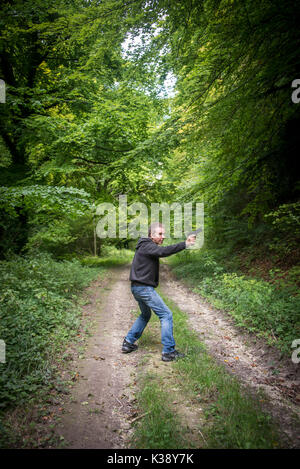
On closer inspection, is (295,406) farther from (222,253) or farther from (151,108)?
(151,108)

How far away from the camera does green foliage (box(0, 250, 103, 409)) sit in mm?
3338

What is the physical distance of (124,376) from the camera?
13.2ft

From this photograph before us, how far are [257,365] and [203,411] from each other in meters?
1.87

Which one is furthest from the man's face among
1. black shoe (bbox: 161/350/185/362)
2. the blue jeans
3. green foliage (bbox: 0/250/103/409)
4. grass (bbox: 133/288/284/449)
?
green foliage (bbox: 0/250/103/409)

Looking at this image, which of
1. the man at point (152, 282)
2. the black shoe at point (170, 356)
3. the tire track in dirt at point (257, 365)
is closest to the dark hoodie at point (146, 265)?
the man at point (152, 282)

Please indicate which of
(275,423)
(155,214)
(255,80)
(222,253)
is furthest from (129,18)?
(155,214)

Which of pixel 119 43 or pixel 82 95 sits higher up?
pixel 82 95

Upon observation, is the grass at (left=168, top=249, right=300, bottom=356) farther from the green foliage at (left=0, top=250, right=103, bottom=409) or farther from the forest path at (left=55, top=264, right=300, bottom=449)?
the green foliage at (left=0, top=250, right=103, bottom=409)

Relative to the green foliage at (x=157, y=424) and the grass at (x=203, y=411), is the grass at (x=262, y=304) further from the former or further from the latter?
the green foliage at (x=157, y=424)

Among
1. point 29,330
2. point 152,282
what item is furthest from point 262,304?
point 29,330

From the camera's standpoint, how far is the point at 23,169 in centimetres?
1048

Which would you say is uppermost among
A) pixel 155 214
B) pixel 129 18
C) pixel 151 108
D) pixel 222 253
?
pixel 151 108

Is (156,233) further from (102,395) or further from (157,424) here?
(157,424)

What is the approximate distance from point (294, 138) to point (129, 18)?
502 centimetres
